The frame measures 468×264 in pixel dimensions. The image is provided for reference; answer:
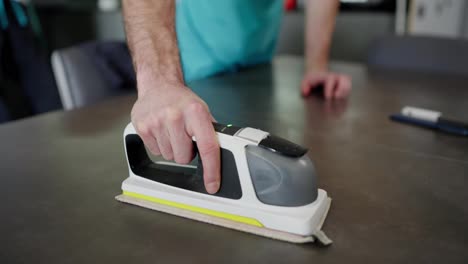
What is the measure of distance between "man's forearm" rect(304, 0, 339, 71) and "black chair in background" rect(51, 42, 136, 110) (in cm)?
73

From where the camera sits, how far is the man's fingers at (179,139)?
490 millimetres

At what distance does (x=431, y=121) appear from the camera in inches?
31.7

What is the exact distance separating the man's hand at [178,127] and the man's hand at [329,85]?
1.94ft

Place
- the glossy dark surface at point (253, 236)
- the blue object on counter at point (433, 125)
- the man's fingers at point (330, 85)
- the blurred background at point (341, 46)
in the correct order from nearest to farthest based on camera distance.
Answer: the glossy dark surface at point (253, 236) → the blue object on counter at point (433, 125) → the man's fingers at point (330, 85) → the blurred background at point (341, 46)

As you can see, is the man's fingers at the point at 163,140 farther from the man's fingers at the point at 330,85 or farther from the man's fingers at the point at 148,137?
the man's fingers at the point at 330,85

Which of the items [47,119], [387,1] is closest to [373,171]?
[47,119]

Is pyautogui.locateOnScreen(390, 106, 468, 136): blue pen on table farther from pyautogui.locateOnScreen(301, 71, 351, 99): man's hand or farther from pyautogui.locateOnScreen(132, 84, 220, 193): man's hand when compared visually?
pyautogui.locateOnScreen(132, 84, 220, 193): man's hand

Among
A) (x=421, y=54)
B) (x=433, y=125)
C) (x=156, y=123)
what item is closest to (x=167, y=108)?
(x=156, y=123)

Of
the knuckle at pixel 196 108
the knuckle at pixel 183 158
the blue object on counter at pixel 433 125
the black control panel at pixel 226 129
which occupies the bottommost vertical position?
the blue object on counter at pixel 433 125

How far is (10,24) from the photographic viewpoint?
200cm

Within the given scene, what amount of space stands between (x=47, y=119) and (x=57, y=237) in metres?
0.51

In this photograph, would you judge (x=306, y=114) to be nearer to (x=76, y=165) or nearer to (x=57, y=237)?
(x=76, y=165)

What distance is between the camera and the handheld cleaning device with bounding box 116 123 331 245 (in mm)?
454

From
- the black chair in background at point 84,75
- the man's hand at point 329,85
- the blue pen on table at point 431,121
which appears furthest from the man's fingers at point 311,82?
the black chair in background at point 84,75
